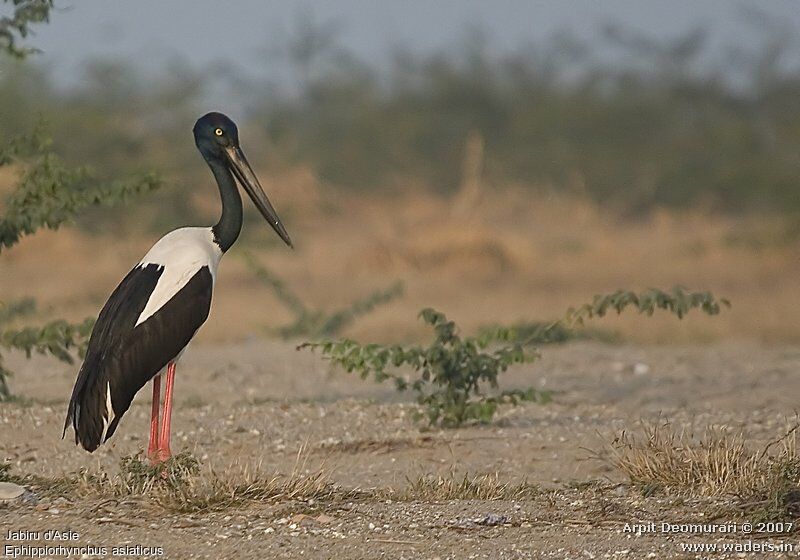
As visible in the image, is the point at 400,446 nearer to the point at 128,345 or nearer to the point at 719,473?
the point at 128,345

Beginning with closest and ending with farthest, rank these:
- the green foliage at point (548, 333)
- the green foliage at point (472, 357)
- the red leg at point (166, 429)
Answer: the red leg at point (166, 429) < the green foliage at point (472, 357) < the green foliage at point (548, 333)

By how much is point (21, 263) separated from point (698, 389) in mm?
12216

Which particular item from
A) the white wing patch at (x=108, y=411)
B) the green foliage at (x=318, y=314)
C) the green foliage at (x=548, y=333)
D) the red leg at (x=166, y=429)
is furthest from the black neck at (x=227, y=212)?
the green foliage at (x=318, y=314)

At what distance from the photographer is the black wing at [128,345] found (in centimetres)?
559

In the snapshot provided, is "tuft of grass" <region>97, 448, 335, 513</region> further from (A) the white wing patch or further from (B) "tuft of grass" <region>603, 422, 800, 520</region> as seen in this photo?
(B) "tuft of grass" <region>603, 422, 800, 520</region>

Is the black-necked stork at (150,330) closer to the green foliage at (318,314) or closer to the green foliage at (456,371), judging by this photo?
the green foliage at (456,371)

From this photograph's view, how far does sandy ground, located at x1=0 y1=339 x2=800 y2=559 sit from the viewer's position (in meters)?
4.69

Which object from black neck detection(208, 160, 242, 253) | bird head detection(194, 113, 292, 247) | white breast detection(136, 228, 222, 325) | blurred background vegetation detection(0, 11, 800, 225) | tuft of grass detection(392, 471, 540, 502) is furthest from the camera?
blurred background vegetation detection(0, 11, 800, 225)

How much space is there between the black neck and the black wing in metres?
0.24

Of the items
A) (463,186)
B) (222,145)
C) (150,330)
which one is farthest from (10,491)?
(463,186)

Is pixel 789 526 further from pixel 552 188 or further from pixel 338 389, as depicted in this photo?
pixel 552 188

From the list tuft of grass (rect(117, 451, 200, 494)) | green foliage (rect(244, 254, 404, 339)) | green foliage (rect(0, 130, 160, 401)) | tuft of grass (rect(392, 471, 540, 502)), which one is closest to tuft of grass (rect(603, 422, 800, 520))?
tuft of grass (rect(392, 471, 540, 502))

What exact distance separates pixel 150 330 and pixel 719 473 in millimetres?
2117

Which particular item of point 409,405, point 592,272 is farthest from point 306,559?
point 592,272
